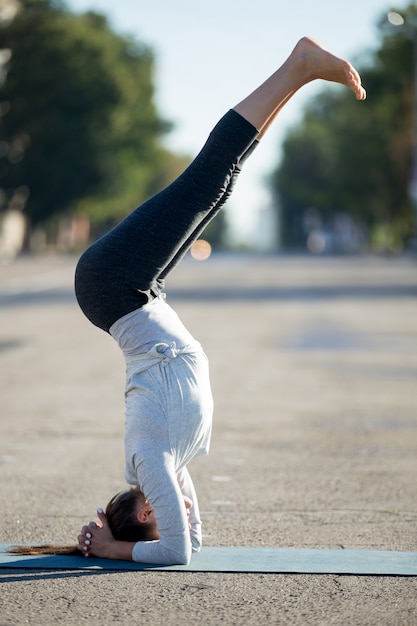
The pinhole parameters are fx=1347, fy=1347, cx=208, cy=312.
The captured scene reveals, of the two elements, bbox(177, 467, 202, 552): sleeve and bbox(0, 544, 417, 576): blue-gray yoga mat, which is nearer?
bbox(0, 544, 417, 576): blue-gray yoga mat

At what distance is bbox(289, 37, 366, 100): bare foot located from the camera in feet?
16.2

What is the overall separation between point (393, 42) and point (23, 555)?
74.5 meters

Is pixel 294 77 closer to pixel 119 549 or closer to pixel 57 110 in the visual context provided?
pixel 119 549

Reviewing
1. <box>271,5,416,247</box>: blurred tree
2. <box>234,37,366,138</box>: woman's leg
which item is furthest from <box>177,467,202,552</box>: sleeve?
<box>271,5,416,247</box>: blurred tree

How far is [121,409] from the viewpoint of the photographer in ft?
35.0

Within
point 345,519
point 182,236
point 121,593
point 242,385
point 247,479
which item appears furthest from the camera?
point 242,385

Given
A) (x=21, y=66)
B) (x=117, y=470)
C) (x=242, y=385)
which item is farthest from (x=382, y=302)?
(x=21, y=66)

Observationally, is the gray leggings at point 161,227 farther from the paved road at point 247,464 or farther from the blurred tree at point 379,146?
the blurred tree at point 379,146

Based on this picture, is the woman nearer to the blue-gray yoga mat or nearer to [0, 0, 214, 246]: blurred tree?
the blue-gray yoga mat

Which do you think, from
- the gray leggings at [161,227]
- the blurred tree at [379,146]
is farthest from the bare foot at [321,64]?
the blurred tree at [379,146]

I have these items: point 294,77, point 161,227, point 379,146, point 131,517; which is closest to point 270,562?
point 131,517

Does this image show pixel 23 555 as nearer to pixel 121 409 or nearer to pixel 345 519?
pixel 345 519

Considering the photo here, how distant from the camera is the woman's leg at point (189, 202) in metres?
4.96

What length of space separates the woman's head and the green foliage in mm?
68140
